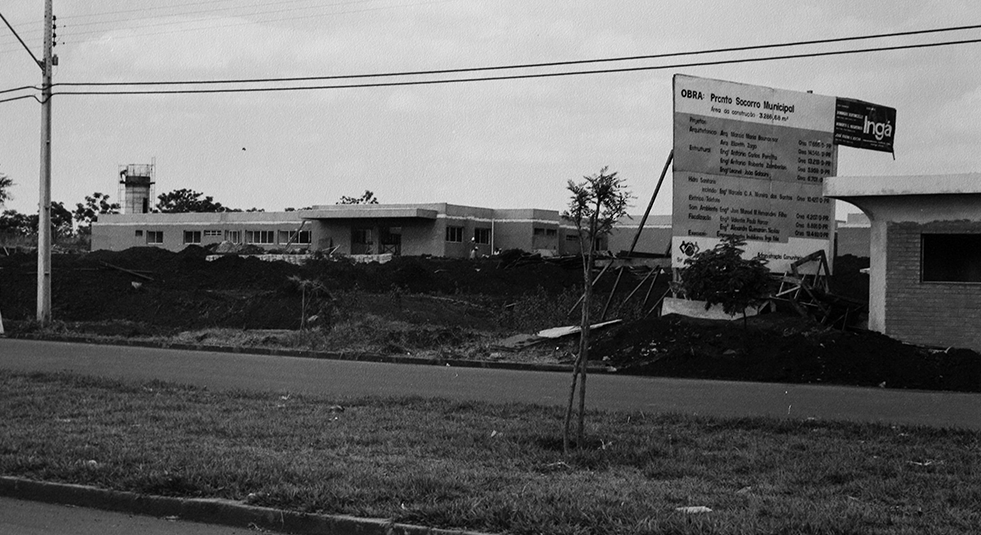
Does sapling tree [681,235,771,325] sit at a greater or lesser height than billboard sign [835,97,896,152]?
lesser

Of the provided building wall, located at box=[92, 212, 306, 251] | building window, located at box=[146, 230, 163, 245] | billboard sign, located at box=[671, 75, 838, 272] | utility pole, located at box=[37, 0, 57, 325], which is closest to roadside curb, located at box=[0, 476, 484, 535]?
billboard sign, located at box=[671, 75, 838, 272]

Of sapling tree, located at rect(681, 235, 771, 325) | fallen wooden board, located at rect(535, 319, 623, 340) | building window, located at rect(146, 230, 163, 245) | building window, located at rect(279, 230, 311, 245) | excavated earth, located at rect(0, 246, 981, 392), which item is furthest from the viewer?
building window, located at rect(146, 230, 163, 245)

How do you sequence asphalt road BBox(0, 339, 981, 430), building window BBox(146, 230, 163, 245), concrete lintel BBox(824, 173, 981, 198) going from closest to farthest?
asphalt road BBox(0, 339, 981, 430), concrete lintel BBox(824, 173, 981, 198), building window BBox(146, 230, 163, 245)

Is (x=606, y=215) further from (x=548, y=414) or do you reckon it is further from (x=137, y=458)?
(x=137, y=458)

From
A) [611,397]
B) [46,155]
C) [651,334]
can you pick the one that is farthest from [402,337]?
[46,155]

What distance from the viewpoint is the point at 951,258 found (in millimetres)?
19594

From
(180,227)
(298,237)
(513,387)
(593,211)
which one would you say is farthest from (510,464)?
(180,227)

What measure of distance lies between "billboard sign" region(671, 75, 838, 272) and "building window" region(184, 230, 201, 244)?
2428 inches

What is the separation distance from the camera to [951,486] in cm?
755

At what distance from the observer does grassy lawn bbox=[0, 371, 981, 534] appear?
658 cm

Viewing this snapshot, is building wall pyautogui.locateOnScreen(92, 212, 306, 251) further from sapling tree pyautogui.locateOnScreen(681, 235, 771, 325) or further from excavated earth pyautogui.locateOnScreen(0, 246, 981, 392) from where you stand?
sapling tree pyautogui.locateOnScreen(681, 235, 771, 325)

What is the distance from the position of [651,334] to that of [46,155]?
1728 cm

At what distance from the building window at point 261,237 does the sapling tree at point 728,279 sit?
6032 cm

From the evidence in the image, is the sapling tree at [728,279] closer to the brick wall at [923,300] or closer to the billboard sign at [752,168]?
the brick wall at [923,300]
